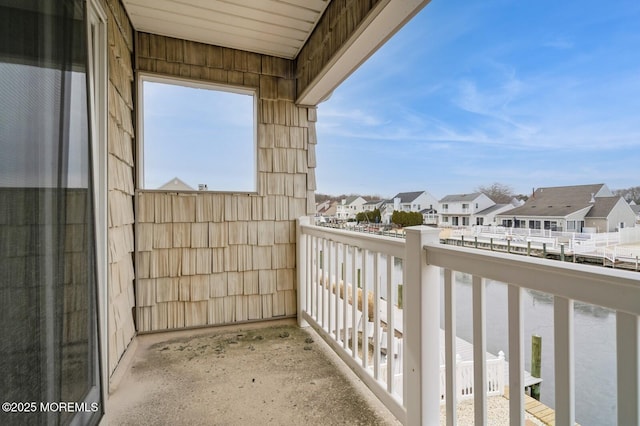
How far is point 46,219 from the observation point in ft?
3.48

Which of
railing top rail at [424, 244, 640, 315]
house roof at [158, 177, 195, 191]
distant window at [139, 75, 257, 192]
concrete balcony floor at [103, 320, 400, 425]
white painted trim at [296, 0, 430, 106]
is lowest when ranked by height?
concrete balcony floor at [103, 320, 400, 425]

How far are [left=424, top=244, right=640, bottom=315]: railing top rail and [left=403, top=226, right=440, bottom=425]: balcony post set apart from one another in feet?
0.51

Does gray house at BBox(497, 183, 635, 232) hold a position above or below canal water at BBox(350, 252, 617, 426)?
above

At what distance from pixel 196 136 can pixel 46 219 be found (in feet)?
6.13

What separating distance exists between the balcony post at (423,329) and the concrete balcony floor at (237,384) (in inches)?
13.5

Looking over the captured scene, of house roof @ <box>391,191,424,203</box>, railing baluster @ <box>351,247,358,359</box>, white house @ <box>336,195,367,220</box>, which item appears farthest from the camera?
railing baluster @ <box>351,247,358,359</box>

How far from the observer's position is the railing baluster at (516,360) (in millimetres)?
957

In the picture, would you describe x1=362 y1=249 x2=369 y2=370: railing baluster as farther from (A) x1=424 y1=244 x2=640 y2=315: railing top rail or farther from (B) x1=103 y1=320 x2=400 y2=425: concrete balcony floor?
(A) x1=424 y1=244 x2=640 y2=315: railing top rail

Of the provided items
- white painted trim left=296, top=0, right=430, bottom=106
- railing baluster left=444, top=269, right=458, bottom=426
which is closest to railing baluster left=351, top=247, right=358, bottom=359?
railing baluster left=444, top=269, right=458, bottom=426

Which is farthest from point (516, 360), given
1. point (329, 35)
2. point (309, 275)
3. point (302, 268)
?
point (329, 35)

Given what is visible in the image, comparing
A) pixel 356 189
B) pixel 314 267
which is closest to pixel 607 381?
pixel 356 189

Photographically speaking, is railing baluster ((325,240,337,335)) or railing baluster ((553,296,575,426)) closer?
railing baluster ((553,296,575,426))

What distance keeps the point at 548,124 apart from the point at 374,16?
1.24m

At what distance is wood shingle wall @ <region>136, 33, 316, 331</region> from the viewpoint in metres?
2.65
